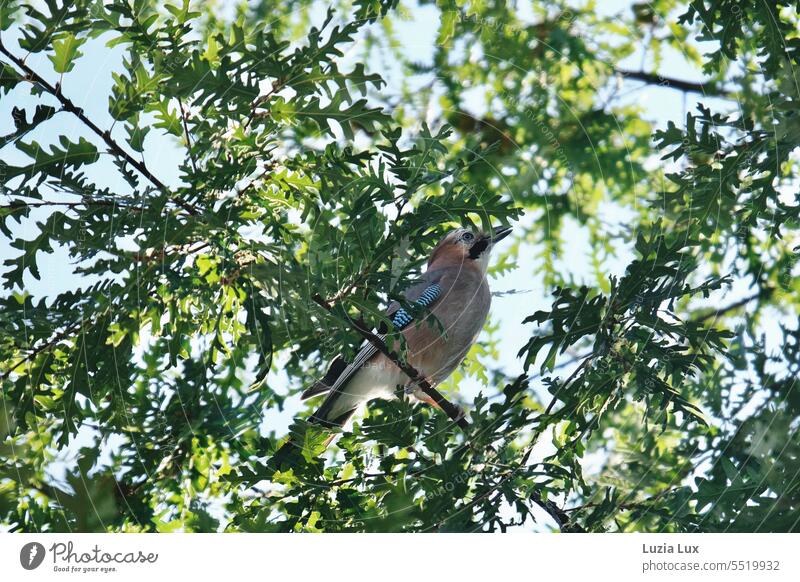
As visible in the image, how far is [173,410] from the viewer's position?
5.17 ft

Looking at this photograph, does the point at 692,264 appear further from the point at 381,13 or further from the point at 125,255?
the point at 125,255

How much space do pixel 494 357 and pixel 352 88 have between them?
1.88ft

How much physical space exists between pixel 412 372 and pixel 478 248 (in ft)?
0.92

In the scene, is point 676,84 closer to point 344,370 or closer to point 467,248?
point 467,248

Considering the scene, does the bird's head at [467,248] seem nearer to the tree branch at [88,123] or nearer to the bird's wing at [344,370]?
the bird's wing at [344,370]

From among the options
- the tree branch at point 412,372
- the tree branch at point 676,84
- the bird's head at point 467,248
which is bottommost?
the tree branch at point 412,372

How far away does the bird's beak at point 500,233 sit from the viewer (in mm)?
1573

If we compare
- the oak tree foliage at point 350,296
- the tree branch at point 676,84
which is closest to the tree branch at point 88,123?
the oak tree foliage at point 350,296

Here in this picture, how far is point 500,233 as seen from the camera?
1.60m
